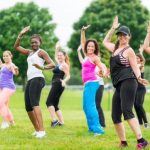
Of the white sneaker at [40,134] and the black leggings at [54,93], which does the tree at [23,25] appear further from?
the white sneaker at [40,134]

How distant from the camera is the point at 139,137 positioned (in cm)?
927

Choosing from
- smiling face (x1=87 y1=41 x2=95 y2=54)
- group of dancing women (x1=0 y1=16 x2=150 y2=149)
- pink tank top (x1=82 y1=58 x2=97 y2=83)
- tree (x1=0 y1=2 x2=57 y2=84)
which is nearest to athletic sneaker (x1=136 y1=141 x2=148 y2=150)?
group of dancing women (x1=0 y1=16 x2=150 y2=149)

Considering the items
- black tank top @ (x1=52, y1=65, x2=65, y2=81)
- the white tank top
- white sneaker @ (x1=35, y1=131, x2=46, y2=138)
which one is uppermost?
the white tank top

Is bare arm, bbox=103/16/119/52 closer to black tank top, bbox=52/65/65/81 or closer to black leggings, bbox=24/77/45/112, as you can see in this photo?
black leggings, bbox=24/77/45/112

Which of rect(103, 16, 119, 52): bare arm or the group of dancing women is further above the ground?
rect(103, 16, 119, 52): bare arm

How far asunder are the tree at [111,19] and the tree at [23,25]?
3.92 meters

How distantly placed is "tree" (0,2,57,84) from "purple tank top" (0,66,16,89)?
46.7 m

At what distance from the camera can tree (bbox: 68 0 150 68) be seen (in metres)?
61.4

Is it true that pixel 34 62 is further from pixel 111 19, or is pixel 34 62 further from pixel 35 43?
pixel 111 19

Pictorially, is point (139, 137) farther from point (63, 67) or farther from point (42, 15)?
point (42, 15)

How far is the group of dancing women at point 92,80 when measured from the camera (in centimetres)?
933

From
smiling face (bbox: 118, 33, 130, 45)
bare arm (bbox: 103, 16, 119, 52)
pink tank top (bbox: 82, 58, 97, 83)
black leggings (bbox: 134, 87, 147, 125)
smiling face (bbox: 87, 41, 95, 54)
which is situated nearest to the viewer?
smiling face (bbox: 118, 33, 130, 45)

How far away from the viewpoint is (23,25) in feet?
211

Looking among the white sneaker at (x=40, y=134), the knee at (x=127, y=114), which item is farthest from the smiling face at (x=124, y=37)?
the white sneaker at (x=40, y=134)
